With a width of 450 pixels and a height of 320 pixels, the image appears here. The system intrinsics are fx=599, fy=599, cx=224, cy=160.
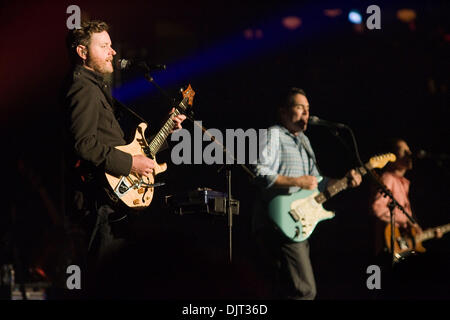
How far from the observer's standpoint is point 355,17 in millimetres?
7145

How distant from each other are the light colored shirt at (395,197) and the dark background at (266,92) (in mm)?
759

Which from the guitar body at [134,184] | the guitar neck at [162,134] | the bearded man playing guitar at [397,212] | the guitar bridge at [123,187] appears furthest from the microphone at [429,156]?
the guitar bridge at [123,187]

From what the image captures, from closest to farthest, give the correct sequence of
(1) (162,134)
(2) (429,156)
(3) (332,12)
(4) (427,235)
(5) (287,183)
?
(1) (162,134)
(5) (287,183)
(2) (429,156)
(4) (427,235)
(3) (332,12)

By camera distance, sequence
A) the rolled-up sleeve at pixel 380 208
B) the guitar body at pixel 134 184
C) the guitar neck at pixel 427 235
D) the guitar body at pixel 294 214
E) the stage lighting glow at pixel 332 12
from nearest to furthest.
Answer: the guitar body at pixel 134 184
the guitar body at pixel 294 214
the rolled-up sleeve at pixel 380 208
the guitar neck at pixel 427 235
the stage lighting glow at pixel 332 12

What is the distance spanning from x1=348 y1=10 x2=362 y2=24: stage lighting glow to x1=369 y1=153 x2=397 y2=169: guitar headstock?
1965mm

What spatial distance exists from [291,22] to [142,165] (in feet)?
12.8

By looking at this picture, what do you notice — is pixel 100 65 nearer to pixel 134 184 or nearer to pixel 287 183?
pixel 134 184

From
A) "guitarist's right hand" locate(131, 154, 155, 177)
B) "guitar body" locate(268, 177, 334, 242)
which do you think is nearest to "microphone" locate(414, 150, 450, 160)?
"guitar body" locate(268, 177, 334, 242)

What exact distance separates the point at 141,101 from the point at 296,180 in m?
2.32

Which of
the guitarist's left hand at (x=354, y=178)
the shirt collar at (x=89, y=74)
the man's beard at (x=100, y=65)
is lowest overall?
the guitarist's left hand at (x=354, y=178)

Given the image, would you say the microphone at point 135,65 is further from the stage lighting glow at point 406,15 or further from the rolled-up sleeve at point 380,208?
the stage lighting glow at point 406,15

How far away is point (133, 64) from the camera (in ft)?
13.0

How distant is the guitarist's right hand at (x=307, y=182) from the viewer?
5.17m

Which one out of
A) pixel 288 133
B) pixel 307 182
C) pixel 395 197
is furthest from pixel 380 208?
pixel 288 133
